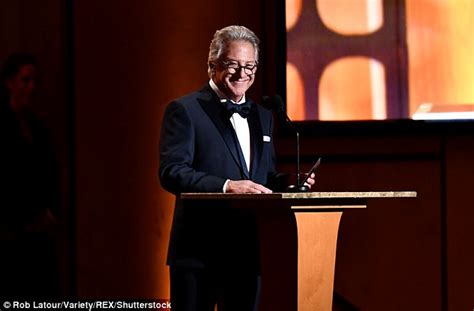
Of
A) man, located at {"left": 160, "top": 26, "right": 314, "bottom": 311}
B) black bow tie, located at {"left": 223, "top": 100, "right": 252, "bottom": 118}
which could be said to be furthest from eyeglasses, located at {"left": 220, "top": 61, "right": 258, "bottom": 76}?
black bow tie, located at {"left": 223, "top": 100, "right": 252, "bottom": 118}

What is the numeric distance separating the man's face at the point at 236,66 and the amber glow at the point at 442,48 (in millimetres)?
1646

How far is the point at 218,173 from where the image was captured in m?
3.01

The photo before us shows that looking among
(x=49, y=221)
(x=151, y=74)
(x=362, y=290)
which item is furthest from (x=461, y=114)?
(x=49, y=221)

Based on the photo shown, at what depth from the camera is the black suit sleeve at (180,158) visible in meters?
2.89

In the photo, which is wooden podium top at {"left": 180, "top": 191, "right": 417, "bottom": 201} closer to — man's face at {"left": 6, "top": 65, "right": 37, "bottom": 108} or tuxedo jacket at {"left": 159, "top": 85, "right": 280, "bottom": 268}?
tuxedo jacket at {"left": 159, "top": 85, "right": 280, "bottom": 268}

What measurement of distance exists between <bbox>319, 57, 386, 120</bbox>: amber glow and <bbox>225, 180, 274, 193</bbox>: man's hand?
1762 millimetres

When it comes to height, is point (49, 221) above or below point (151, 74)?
below

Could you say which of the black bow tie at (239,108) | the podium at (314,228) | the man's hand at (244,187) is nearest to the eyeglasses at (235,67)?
the black bow tie at (239,108)

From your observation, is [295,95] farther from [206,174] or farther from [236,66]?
[206,174]

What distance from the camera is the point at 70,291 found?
4.95 metres

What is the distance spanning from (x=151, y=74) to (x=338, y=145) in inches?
40.0

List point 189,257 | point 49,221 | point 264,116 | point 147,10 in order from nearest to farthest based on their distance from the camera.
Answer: point 189,257
point 264,116
point 49,221
point 147,10

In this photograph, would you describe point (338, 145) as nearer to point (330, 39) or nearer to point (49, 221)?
point (330, 39)

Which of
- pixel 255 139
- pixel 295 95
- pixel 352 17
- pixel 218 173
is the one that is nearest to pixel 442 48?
pixel 352 17
